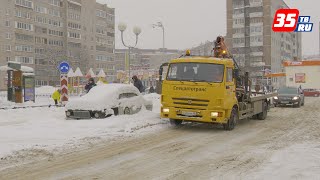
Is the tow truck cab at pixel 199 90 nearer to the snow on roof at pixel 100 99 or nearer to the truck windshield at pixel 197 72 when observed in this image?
the truck windshield at pixel 197 72

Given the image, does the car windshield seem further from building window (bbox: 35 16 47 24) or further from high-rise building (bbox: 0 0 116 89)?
building window (bbox: 35 16 47 24)

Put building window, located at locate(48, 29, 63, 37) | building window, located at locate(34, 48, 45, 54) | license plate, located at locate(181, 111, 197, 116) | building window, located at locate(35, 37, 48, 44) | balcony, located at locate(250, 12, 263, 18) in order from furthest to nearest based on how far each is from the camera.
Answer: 1. balcony, located at locate(250, 12, 263, 18)
2. building window, located at locate(48, 29, 63, 37)
3. building window, located at locate(35, 37, 48, 44)
4. building window, located at locate(34, 48, 45, 54)
5. license plate, located at locate(181, 111, 197, 116)

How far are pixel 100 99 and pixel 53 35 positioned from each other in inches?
3377

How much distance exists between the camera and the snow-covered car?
1750 centimetres

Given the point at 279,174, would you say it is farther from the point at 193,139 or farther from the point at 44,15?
the point at 44,15

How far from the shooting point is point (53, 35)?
327ft

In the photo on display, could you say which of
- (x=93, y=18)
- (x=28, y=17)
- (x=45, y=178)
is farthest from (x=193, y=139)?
(x=93, y=18)

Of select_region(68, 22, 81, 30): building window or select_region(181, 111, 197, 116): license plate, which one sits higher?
select_region(68, 22, 81, 30): building window

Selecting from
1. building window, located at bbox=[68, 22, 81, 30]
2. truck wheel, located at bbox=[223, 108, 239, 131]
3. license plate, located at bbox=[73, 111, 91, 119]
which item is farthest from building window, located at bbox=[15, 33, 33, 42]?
truck wheel, located at bbox=[223, 108, 239, 131]

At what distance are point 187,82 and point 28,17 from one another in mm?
82643

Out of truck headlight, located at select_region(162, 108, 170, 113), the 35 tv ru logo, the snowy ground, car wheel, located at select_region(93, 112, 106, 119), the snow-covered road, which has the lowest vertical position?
the snow-covered road

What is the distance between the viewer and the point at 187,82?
1459cm

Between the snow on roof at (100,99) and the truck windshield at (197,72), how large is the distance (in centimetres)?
378

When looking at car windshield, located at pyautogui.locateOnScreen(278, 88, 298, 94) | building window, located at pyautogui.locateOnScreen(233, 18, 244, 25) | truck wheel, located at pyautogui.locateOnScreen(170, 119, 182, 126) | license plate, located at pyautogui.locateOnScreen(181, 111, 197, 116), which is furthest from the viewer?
building window, located at pyautogui.locateOnScreen(233, 18, 244, 25)
